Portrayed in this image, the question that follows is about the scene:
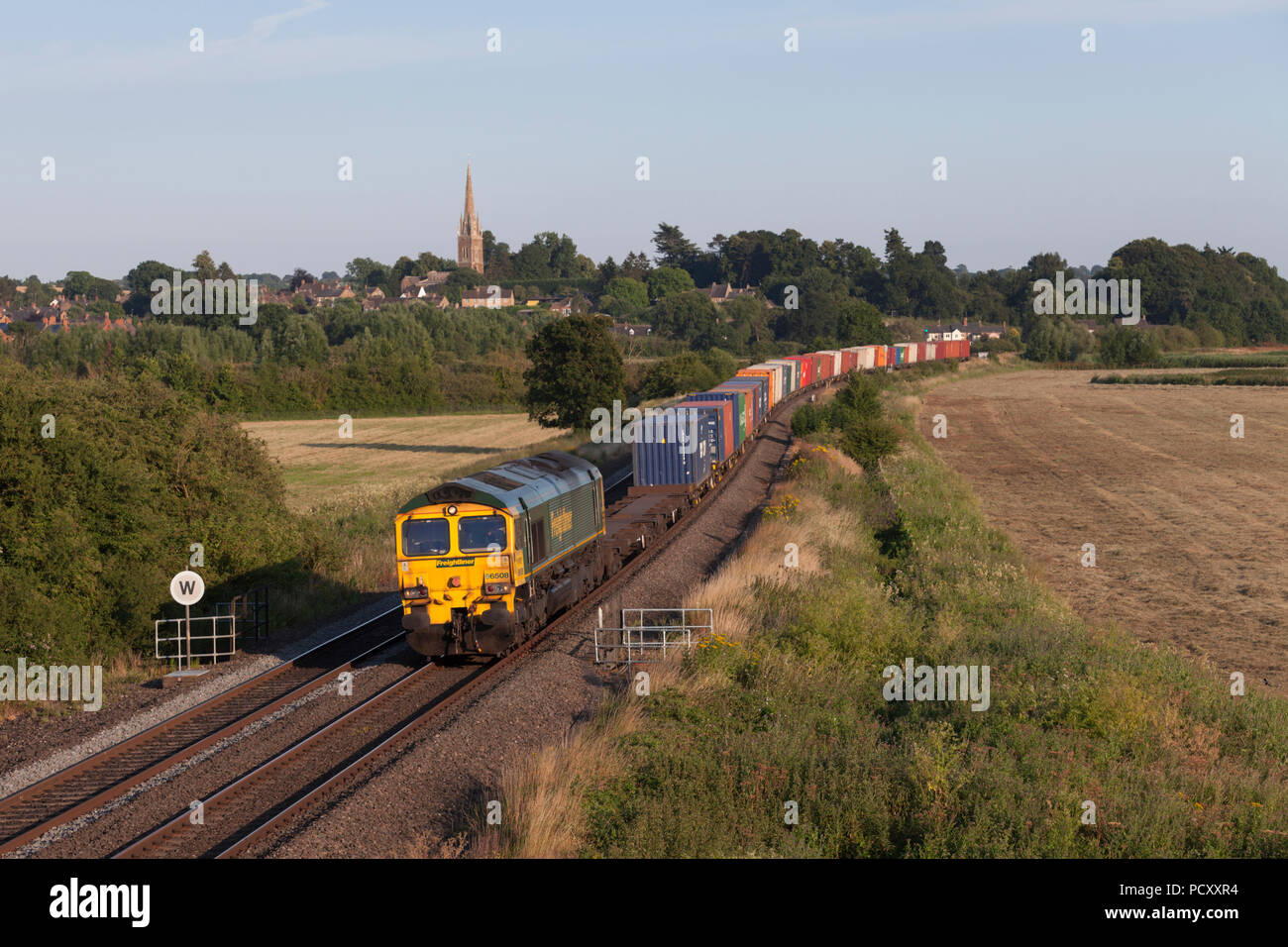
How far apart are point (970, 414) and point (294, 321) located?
68442mm

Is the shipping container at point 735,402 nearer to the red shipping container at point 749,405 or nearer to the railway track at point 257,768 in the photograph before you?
the red shipping container at point 749,405

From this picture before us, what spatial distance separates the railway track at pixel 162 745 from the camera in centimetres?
1380

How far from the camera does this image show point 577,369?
2517 inches

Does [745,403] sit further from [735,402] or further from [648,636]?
[648,636]

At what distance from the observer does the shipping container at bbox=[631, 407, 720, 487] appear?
34219mm

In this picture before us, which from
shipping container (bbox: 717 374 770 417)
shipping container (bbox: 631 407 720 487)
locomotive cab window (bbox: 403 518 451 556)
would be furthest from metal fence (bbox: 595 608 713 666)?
shipping container (bbox: 717 374 770 417)

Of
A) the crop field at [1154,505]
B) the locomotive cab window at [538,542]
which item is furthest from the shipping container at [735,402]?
the locomotive cab window at [538,542]

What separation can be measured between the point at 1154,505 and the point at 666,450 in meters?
21.8

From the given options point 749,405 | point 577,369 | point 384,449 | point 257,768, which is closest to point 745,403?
point 749,405

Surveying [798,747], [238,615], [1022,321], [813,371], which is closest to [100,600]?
[238,615]

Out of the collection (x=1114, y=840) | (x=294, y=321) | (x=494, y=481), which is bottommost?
(x=1114, y=840)

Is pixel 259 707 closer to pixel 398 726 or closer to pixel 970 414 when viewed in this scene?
pixel 398 726

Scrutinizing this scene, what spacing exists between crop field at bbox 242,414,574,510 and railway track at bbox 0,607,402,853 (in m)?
25.2

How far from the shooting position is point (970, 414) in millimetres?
85250
